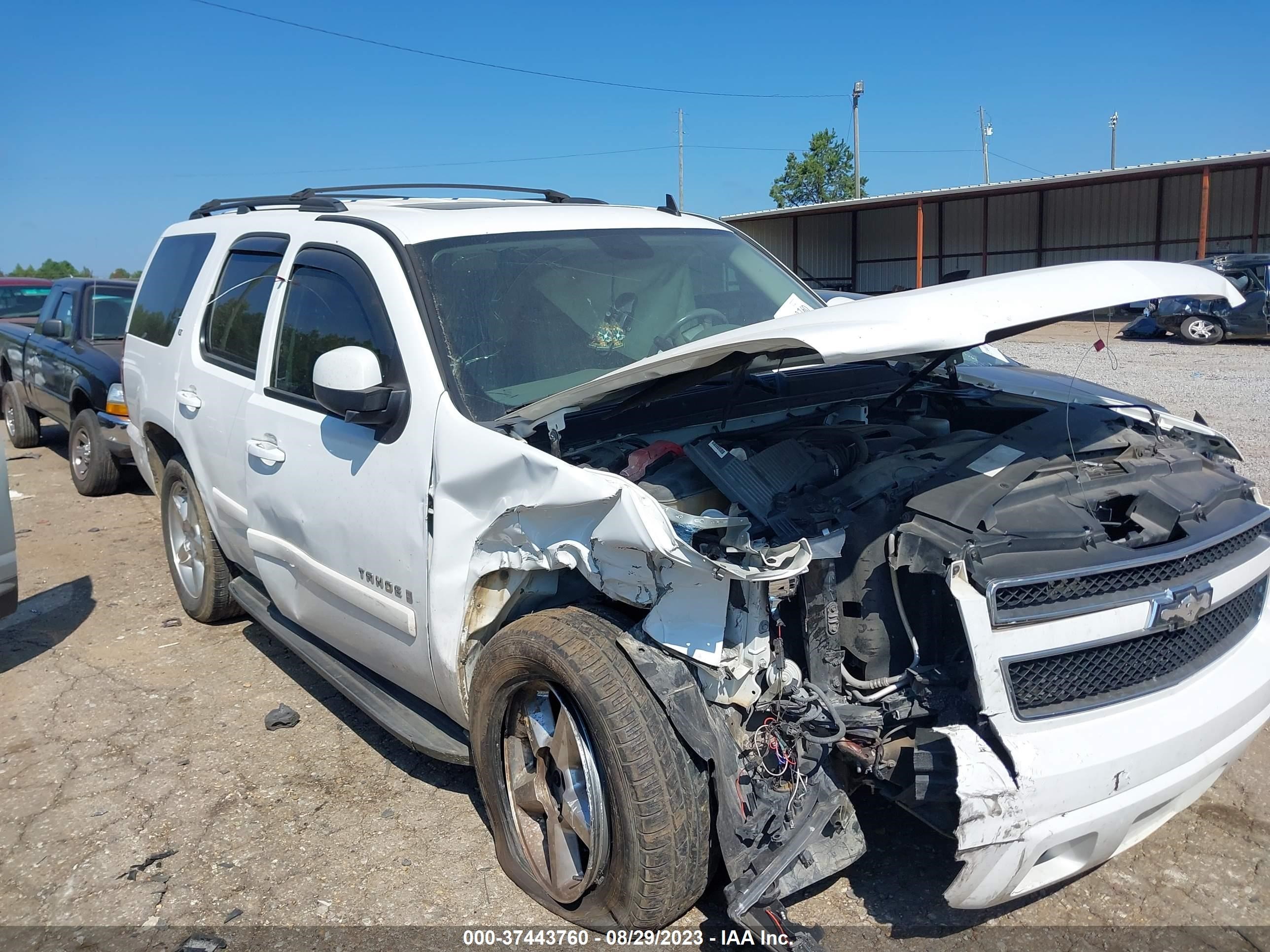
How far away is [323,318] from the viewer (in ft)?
12.2

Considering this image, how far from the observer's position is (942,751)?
2312 millimetres

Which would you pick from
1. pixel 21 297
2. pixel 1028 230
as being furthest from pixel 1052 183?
pixel 21 297

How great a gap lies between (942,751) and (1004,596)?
0.40m

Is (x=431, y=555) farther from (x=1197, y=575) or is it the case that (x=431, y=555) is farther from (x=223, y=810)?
(x=1197, y=575)

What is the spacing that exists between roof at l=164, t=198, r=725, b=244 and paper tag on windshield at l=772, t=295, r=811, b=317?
0.57 metres

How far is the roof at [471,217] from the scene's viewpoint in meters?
3.61

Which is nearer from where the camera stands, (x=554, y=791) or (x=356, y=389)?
A: (x=554, y=791)

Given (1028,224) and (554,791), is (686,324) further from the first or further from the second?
(1028,224)

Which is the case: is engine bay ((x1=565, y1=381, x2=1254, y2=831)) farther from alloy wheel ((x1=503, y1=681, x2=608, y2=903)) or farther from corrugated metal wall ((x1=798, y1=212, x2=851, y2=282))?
corrugated metal wall ((x1=798, y1=212, x2=851, y2=282))

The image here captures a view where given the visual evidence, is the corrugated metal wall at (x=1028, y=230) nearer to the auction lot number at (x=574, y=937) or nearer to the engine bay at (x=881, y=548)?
the engine bay at (x=881, y=548)

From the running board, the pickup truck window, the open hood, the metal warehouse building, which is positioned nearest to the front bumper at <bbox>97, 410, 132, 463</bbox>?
the pickup truck window

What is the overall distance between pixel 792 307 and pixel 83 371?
6662mm

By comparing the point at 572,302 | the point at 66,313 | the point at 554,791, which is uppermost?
the point at 572,302

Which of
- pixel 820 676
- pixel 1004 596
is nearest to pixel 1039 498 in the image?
pixel 1004 596
